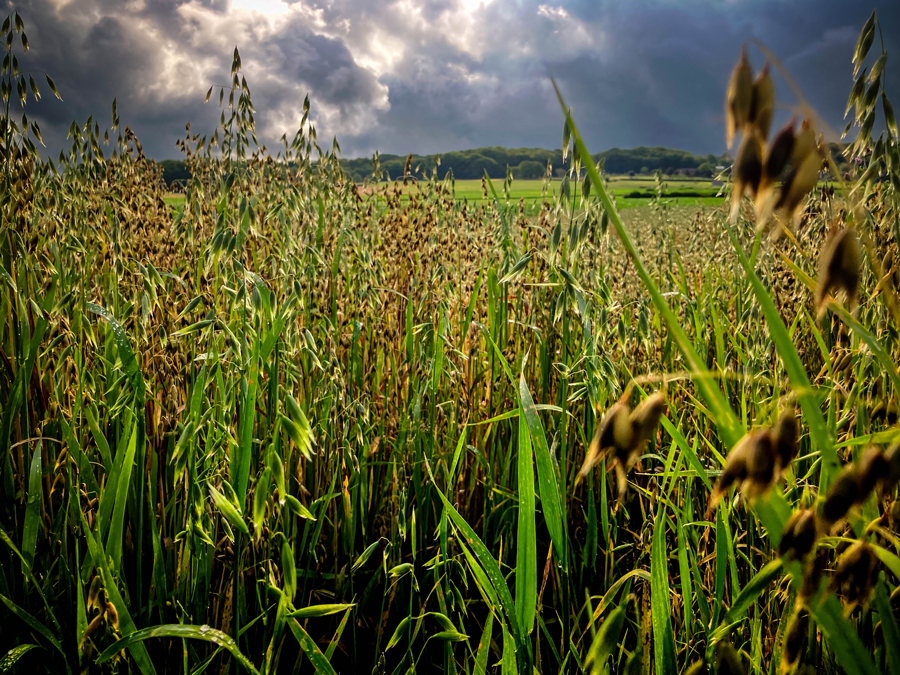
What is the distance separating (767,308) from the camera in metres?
0.51

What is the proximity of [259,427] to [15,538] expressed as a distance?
27.8 inches

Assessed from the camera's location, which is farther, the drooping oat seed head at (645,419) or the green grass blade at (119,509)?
the green grass blade at (119,509)

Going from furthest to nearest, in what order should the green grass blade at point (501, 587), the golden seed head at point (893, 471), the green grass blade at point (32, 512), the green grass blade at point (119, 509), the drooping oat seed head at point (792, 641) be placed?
the green grass blade at point (32, 512)
the green grass blade at point (119, 509)
the green grass blade at point (501, 587)
the drooping oat seed head at point (792, 641)
the golden seed head at point (893, 471)

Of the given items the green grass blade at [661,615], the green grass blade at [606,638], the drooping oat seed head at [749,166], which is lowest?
the green grass blade at [661,615]

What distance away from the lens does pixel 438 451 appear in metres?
1.84

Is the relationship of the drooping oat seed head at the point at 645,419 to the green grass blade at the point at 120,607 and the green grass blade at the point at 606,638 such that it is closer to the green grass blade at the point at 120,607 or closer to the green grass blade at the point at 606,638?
the green grass blade at the point at 606,638

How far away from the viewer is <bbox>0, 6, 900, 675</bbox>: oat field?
0.52 m

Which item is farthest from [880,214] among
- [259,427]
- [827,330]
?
[259,427]

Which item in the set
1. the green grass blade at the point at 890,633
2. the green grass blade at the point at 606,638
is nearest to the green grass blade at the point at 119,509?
the green grass blade at the point at 606,638

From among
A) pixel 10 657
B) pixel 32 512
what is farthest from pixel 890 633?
pixel 32 512

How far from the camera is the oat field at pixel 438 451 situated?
52 cm

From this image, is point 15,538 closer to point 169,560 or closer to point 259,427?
point 169,560

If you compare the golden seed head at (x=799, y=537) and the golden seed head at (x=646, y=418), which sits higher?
the golden seed head at (x=646, y=418)

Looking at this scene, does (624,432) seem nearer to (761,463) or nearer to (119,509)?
(761,463)
